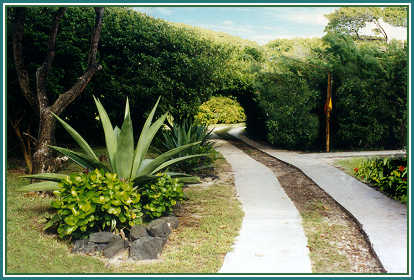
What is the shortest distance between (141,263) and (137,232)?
509mm

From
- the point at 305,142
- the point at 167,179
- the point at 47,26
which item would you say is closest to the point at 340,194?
the point at 167,179

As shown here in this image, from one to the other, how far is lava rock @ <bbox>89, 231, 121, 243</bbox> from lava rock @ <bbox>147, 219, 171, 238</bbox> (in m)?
0.40

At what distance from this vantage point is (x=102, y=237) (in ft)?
14.0

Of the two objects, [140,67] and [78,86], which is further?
[140,67]

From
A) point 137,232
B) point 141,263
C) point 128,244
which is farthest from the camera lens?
point 137,232

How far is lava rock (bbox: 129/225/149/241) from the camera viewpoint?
4.43 meters

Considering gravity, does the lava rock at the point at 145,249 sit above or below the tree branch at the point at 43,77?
below

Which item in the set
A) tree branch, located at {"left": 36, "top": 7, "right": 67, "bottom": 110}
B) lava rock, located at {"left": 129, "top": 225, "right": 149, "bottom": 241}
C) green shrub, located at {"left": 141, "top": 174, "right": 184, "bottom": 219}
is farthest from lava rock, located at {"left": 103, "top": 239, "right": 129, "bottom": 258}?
tree branch, located at {"left": 36, "top": 7, "right": 67, "bottom": 110}

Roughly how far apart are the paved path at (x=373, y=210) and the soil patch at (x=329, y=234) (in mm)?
97

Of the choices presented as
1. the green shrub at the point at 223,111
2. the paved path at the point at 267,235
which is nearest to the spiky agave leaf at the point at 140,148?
the paved path at the point at 267,235

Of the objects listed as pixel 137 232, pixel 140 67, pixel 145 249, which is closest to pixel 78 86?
pixel 137 232

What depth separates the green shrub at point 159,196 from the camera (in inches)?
193

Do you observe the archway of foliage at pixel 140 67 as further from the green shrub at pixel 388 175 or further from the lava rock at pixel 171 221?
the lava rock at pixel 171 221

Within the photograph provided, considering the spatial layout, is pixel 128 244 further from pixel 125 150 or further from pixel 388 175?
pixel 388 175
